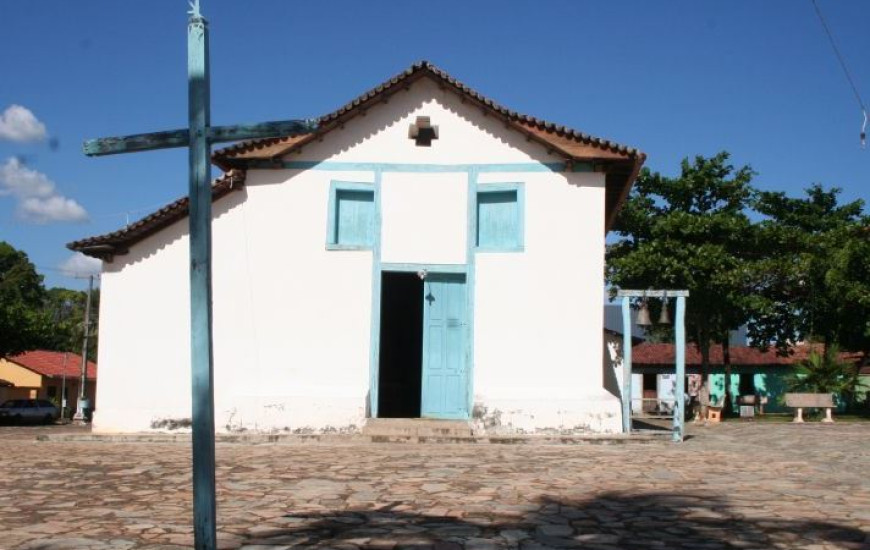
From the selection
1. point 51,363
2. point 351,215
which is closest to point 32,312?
point 51,363

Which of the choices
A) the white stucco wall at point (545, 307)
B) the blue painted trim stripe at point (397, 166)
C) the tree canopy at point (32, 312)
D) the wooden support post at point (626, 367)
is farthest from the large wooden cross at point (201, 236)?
the tree canopy at point (32, 312)

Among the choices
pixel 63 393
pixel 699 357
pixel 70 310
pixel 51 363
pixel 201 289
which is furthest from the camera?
pixel 70 310

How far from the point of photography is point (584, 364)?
14.2m

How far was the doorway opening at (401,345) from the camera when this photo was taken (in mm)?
18406

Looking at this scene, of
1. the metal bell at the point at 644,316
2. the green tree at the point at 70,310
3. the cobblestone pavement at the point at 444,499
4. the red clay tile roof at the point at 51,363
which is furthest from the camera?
the green tree at the point at 70,310

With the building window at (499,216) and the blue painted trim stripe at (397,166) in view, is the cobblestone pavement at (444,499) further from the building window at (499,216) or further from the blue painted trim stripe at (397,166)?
the blue painted trim stripe at (397,166)

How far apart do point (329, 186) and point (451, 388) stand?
13.6 feet

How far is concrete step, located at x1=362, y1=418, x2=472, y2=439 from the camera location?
520 inches

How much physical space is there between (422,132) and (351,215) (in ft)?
6.37

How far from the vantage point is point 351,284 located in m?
14.5

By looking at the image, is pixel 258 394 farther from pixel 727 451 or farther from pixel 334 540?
pixel 334 540

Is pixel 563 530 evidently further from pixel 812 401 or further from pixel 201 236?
pixel 812 401

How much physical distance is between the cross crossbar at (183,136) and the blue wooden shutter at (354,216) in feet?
32.4

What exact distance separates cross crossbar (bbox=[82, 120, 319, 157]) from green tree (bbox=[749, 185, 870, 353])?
23.9 meters
